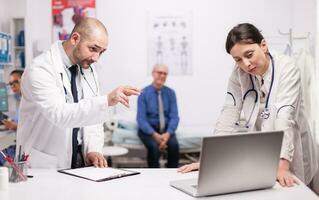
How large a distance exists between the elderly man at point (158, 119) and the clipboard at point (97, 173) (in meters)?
2.54

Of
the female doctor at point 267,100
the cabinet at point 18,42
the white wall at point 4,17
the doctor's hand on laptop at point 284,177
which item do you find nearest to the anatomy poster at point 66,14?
the cabinet at point 18,42

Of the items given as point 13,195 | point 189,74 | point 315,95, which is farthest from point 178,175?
point 189,74

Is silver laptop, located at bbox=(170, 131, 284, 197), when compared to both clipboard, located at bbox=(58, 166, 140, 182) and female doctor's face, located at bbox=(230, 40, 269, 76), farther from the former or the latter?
female doctor's face, located at bbox=(230, 40, 269, 76)

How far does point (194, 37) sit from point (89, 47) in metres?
3.07

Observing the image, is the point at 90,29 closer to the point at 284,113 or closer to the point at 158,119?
the point at 284,113

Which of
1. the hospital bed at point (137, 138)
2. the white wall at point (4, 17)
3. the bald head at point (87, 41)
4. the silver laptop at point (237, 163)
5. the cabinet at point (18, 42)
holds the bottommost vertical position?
the hospital bed at point (137, 138)

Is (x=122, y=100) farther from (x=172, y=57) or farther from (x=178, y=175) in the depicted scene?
(x=172, y=57)

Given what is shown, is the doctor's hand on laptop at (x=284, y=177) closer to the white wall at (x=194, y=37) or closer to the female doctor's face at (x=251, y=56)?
the female doctor's face at (x=251, y=56)

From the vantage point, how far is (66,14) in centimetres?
486

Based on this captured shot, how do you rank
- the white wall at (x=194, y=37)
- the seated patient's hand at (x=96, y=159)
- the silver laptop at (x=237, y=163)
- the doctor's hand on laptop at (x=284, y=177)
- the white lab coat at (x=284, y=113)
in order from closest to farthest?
the silver laptop at (x=237, y=163)
the doctor's hand on laptop at (x=284, y=177)
the white lab coat at (x=284, y=113)
the seated patient's hand at (x=96, y=159)
the white wall at (x=194, y=37)

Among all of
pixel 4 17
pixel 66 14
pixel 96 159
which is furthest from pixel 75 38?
pixel 4 17

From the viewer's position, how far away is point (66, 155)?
187cm

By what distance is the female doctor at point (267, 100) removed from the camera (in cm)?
170

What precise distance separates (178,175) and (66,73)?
711 mm
